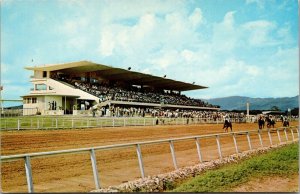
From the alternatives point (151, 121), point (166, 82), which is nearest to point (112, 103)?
point (151, 121)

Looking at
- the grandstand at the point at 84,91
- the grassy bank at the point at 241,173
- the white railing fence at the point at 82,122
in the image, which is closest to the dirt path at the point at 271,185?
the grassy bank at the point at 241,173

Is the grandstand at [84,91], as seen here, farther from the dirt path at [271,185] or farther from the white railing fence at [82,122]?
the dirt path at [271,185]

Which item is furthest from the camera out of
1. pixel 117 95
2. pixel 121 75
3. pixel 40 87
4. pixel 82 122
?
pixel 121 75

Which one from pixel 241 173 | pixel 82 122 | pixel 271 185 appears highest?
pixel 82 122

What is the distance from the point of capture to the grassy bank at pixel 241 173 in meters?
7.32

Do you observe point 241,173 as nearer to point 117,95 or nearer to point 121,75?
point 117,95

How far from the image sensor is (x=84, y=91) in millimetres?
49500

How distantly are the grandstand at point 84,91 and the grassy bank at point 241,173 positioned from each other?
1112 inches

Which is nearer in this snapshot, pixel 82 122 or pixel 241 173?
pixel 241 173

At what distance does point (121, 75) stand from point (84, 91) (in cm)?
1065

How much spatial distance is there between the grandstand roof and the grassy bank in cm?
4016

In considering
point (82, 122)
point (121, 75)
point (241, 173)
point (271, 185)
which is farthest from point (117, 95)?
point (271, 185)

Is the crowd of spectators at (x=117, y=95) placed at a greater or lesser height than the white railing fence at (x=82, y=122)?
greater

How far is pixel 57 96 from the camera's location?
47781 millimetres
